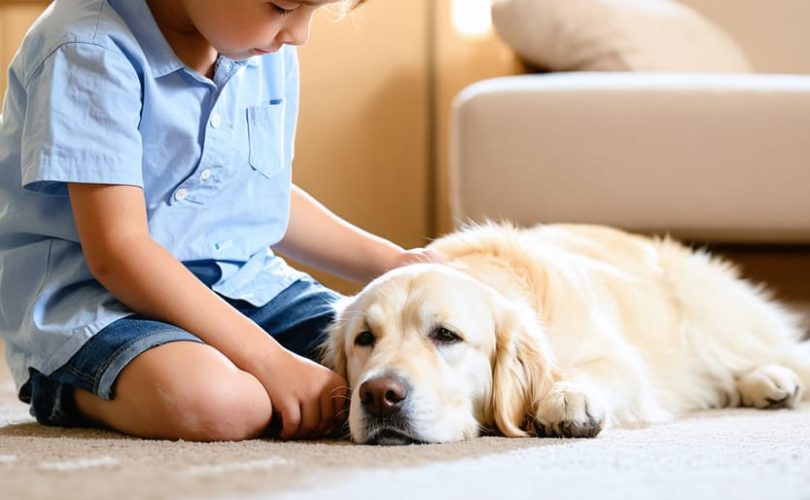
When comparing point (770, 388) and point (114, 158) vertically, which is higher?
point (114, 158)

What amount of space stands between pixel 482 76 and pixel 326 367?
7.12 ft

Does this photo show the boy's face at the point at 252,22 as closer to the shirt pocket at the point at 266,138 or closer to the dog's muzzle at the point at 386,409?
the shirt pocket at the point at 266,138

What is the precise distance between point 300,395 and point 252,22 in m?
0.44

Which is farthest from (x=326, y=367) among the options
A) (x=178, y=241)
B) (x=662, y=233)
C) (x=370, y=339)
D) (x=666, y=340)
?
(x=662, y=233)

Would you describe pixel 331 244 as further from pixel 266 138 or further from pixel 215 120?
pixel 215 120

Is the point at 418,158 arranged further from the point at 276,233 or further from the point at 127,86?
the point at 127,86

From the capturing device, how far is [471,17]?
3.40m

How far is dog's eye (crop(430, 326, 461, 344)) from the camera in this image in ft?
4.30

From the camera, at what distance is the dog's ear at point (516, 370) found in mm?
1342

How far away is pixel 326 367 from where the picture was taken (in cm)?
141

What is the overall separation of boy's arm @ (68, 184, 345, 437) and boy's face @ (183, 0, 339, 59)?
0.70 feet

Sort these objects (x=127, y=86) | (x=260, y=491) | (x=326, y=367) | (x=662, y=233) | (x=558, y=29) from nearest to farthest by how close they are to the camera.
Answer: (x=260, y=491)
(x=127, y=86)
(x=326, y=367)
(x=662, y=233)
(x=558, y=29)

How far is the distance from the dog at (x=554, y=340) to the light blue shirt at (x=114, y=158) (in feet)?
0.70

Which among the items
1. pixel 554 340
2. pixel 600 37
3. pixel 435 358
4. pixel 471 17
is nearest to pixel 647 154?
pixel 600 37
